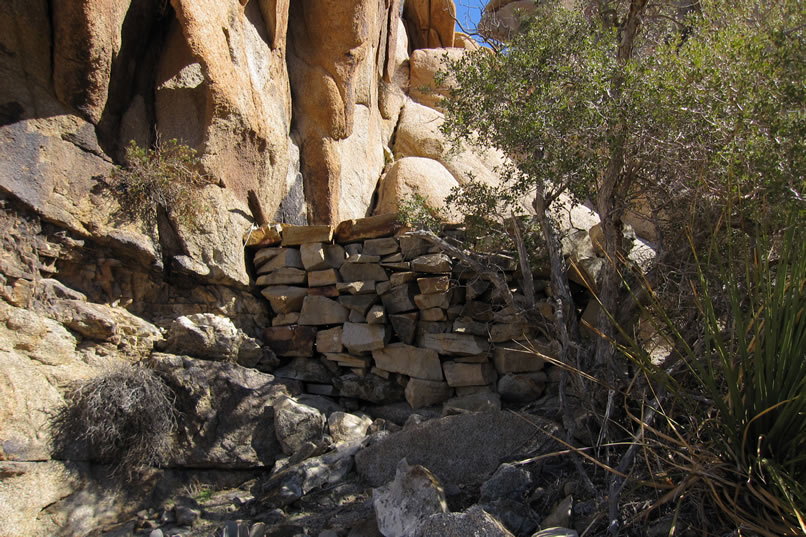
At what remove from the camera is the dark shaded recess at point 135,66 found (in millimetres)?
5582

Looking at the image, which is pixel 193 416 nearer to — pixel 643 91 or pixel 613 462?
pixel 613 462

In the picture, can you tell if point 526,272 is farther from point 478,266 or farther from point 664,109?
point 664,109

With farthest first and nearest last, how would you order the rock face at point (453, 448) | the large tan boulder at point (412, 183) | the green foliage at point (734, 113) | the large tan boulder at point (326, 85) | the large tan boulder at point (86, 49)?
the large tan boulder at point (412, 183), the large tan boulder at point (326, 85), the large tan boulder at point (86, 49), the rock face at point (453, 448), the green foliage at point (734, 113)

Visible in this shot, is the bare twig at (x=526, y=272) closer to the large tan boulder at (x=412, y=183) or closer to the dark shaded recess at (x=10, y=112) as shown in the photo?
the large tan boulder at (x=412, y=183)

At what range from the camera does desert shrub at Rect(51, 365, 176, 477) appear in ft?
14.6

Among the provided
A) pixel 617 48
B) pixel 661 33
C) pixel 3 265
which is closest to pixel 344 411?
pixel 3 265

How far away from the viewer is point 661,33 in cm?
651

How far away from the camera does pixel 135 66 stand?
5.88m

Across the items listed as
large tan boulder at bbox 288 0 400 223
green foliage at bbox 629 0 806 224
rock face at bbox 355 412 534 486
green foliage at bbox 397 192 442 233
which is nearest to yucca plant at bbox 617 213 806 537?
green foliage at bbox 629 0 806 224

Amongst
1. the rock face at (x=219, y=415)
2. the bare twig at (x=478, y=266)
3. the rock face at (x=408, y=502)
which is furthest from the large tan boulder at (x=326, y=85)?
the rock face at (x=408, y=502)

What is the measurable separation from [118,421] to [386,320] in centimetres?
247

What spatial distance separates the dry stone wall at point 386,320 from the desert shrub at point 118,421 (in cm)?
143

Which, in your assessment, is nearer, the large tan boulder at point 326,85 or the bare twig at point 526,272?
the bare twig at point 526,272

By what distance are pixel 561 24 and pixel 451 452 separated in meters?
4.03
